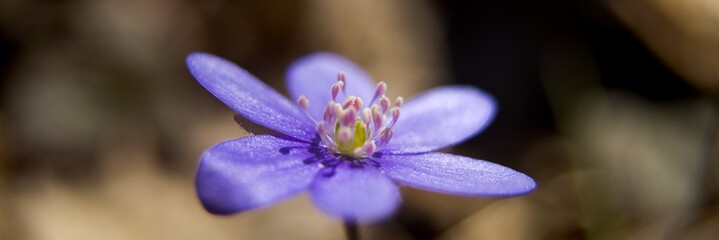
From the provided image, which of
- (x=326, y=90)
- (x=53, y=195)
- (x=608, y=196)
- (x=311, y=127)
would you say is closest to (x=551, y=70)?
(x=608, y=196)

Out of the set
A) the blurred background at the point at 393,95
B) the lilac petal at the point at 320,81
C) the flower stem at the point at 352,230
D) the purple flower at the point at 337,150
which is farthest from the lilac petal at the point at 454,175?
the blurred background at the point at 393,95

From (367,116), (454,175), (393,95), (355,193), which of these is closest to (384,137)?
(367,116)

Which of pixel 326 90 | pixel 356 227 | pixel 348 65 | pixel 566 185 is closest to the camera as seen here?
pixel 356 227

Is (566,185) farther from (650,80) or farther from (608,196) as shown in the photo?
(650,80)

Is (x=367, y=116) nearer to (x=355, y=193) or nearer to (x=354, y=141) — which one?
(x=354, y=141)

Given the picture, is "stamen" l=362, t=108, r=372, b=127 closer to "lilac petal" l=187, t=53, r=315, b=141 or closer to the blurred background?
"lilac petal" l=187, t=53, r=315, b=141

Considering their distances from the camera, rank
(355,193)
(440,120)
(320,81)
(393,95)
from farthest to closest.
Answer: (393,95) < (320,81) < (440,120) < (355,193)

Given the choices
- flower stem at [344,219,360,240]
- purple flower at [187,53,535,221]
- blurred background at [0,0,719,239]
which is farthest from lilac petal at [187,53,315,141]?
blurred background at [0,0,719,239]
